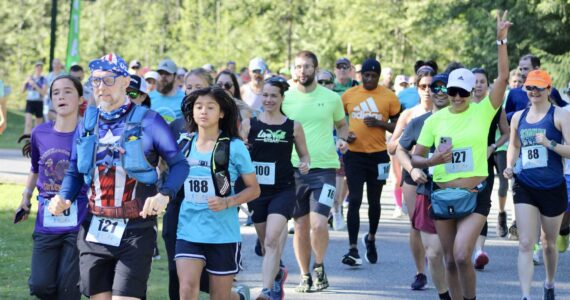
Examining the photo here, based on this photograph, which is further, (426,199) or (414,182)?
(414,182)

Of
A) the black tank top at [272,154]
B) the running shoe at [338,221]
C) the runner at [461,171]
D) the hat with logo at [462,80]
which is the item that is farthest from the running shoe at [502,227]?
the hat with logo at [462,80]

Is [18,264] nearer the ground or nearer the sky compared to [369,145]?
nearer the ground

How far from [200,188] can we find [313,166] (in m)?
3.43

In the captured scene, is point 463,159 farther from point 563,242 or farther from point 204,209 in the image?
point 563,242

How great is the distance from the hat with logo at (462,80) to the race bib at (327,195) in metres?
2.36

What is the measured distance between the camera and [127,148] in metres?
6.51

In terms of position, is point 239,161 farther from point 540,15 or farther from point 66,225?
point 540,15

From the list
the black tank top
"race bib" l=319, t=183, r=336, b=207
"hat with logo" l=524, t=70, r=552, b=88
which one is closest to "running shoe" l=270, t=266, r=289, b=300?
the black tank top

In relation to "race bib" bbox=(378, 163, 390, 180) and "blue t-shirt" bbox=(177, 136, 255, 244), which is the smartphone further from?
"race bib" bbox=(378, 163, 390, 180)

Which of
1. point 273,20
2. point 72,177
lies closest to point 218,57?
point 273,20

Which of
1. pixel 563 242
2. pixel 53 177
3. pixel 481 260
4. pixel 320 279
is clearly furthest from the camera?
pixel 563 242

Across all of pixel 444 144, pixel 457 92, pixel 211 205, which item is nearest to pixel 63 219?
pixel 211 205

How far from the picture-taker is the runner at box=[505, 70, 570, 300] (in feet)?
31.8

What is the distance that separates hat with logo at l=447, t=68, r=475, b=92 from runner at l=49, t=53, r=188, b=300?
2.62 meters
